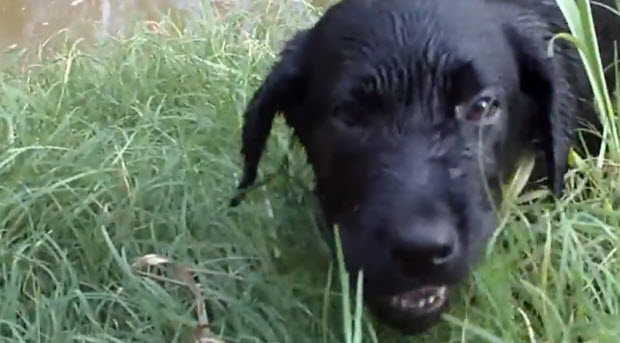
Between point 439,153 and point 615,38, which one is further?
point 615,38

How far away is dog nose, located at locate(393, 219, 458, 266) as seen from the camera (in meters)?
2.39

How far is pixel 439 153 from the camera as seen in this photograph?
261 cm

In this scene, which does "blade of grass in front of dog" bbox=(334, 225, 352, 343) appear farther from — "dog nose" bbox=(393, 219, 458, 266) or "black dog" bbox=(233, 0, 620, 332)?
"dog nose" bbox=(393, 219, 458, 266)

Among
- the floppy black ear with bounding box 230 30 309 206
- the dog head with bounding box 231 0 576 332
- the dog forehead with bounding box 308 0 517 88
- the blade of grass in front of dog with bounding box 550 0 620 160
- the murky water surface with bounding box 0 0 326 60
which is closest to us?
the dog head with bounding box 231 0 576 332

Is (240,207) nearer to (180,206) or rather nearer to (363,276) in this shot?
(180,206)

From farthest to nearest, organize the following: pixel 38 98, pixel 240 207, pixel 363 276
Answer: pixel 38 98
pixel 240 207
pixel 363 276

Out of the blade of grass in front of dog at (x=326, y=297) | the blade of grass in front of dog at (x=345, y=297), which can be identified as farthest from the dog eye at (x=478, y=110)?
the blade of grass in front of dog at (x=326, y=297)

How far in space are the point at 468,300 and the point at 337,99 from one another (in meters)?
0.59

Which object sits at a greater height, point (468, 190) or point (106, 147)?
point (468, 190)

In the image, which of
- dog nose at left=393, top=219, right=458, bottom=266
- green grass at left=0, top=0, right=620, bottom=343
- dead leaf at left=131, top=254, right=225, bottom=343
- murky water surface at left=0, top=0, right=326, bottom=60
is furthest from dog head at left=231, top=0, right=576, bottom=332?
murky water surface at left=0, top=0, right=326, bottom=60

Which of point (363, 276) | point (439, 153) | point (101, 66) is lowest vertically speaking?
point (101, 66)

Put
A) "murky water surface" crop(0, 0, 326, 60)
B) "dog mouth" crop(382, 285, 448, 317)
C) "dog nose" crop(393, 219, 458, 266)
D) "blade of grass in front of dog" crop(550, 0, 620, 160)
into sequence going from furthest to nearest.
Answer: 1. "murky water surface" crop(0, 0, 326, 60)
2. "blade of grass in front of dog" crop(550, 0, 620, 160)
3. "dog mouth" crop(382, 285, 448, 317)
4. "dog nose" crop(393, 219, 458, 266)

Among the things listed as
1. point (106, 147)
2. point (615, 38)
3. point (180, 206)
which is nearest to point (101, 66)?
point (106, 147)

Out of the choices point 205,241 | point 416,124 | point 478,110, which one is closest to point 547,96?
point 478,110
